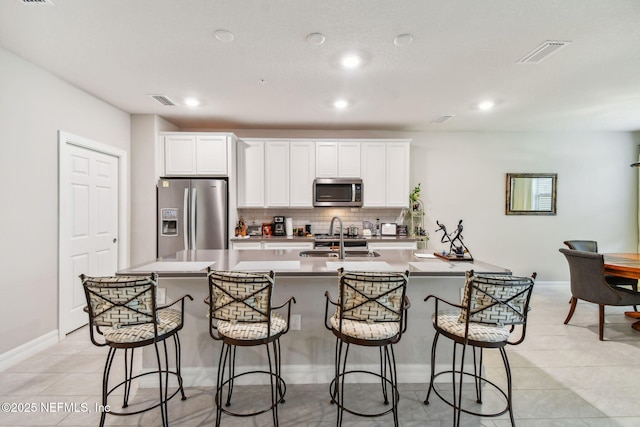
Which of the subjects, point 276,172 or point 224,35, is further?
point 276,172

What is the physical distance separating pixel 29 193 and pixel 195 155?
1980 millimetres

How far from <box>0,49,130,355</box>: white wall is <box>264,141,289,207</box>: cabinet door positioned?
237 centimetres

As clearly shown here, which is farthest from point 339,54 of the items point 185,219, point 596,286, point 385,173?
point 596,286

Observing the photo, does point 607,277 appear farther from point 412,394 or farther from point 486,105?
point 412,394

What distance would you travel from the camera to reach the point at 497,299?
1.70 m

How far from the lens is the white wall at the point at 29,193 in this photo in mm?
2537

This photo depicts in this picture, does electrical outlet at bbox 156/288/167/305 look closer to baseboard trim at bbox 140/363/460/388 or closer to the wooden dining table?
baseboard trim at bbox 140/363/460/388

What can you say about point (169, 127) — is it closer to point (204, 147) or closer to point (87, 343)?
point (204, 147)

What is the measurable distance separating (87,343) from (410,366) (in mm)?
3060

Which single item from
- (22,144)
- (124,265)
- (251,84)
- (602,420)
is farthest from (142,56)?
(602,420)

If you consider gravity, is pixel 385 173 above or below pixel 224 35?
below

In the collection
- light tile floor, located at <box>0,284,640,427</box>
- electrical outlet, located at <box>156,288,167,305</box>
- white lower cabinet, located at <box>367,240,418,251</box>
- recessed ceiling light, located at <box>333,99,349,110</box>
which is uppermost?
recessed ceiling light, located at <box>333,99,349,110</box>

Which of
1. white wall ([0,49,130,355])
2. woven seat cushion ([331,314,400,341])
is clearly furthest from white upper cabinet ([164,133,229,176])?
woven seat cushion ([331,314,400,341])

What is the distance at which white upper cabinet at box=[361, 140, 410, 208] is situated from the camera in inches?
189
